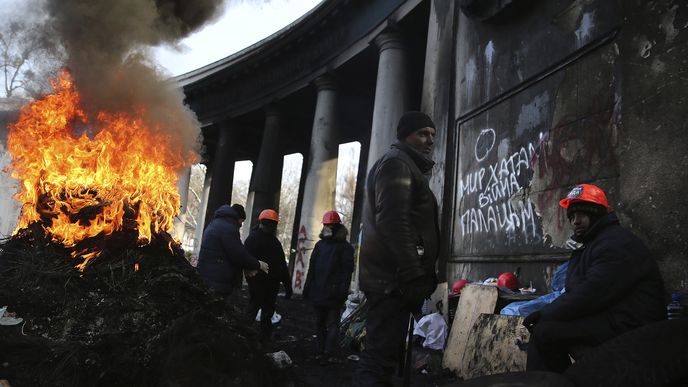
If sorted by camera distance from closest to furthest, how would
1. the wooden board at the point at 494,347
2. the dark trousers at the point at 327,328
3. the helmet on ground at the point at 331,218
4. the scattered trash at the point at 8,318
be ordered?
1. the scattered trash at the point at 8,318
2. the wooden board at the point at 494,347
3. the dark trousers at the point at 327,328
4. the helmet on ground at the point at 331,218

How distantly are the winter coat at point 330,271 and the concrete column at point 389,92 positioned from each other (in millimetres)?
5255

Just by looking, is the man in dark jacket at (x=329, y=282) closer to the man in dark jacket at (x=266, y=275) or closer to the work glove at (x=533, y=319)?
the man in dark jacket at (x=266, y=275)

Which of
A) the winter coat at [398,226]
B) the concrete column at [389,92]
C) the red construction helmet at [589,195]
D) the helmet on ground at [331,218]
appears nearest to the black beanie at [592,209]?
the red construction helmet at [589,195]

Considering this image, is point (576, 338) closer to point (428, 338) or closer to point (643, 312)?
point (643, 312)

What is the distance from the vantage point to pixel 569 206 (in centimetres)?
345

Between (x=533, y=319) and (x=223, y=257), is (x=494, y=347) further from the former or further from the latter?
(x=223, y=257)

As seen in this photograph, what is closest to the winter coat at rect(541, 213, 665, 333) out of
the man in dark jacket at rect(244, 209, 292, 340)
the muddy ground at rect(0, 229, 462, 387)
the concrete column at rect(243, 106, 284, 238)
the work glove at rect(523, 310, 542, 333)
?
the work glove at rect(523, 310, 542, 333)

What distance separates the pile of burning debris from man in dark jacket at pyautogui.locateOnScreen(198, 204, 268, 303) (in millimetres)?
1059

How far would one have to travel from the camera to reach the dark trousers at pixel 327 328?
6.63 meters

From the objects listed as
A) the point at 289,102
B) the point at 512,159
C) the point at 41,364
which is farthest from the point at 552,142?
the point at 289,102

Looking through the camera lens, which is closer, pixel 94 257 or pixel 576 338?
pixel 576 338

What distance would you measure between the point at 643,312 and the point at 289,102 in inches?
718

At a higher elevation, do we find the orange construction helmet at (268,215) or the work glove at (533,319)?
the orange construction helmet at (268,215)

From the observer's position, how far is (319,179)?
15.7 meters
